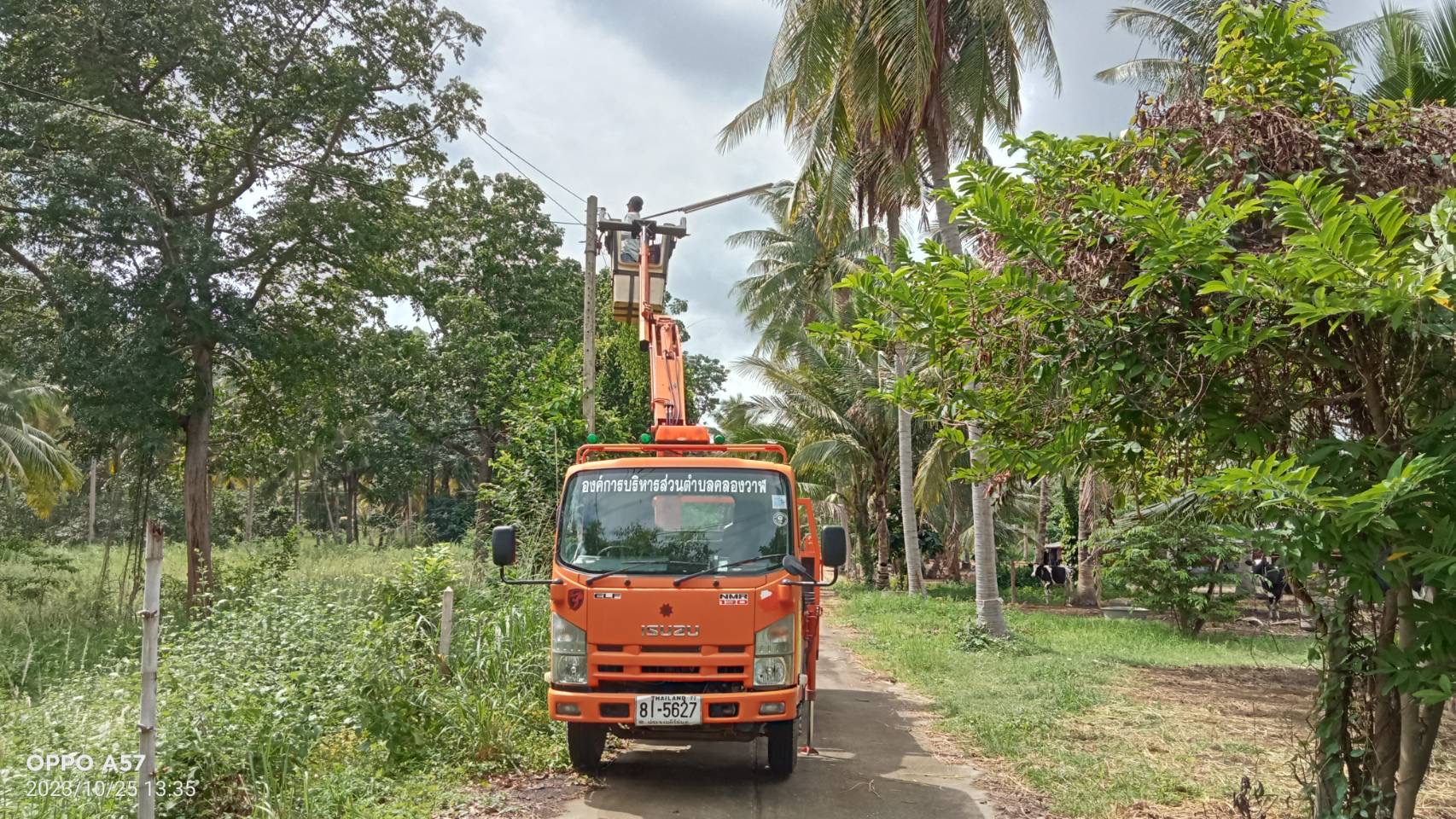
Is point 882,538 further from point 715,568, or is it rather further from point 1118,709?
point 715,568

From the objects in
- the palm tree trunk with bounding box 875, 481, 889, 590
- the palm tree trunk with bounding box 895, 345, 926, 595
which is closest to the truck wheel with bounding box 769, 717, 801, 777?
the palm tree trunk with bounding box 895, 345, 926, 595

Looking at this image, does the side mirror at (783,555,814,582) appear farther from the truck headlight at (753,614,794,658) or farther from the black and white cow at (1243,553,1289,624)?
Answer: the black and white cow at (1243,553,1289,624)

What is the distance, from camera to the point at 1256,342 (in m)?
3.68

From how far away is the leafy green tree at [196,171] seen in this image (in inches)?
563

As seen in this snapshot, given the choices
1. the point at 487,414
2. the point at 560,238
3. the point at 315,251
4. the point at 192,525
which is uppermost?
the point at 560,238

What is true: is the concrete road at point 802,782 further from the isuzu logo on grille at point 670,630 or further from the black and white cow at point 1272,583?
the black and white cow at point 1272,583

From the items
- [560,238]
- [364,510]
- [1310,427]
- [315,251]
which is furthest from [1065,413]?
[364,510]

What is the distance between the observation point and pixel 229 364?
1819 cm

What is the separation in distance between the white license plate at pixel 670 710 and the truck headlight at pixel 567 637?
56 centimetres

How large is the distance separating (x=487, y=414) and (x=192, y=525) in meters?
9.24

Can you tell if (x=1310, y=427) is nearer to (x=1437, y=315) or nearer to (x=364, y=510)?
(x=1437, y=315)

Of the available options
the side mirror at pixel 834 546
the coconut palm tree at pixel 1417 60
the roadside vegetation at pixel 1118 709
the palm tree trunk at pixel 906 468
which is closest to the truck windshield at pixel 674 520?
the side mirror at pixel 834 546

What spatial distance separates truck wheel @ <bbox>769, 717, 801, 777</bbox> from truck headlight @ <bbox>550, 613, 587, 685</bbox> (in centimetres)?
144
